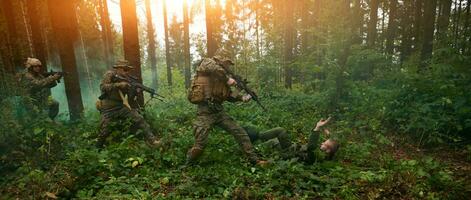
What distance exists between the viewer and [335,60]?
9031 mm

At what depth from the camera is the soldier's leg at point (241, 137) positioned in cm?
626

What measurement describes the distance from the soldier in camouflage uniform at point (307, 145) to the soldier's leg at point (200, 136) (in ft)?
3.85

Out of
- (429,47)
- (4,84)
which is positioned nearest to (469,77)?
(429,47)

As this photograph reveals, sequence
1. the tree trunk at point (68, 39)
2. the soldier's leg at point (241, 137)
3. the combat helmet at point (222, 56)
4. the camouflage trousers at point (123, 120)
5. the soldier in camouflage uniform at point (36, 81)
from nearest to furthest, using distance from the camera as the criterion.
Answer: the soldier's leg at point (241, 137), the combat helmet at point (222, 56), the camouflage trousers at point (123, 120), the tree trunk at point (68, 39), the soldier in camouflage uniform at point (36, 81)

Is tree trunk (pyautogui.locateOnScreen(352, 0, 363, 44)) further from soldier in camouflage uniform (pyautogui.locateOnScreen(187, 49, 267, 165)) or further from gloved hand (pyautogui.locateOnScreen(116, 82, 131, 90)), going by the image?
gloved hand (pyautogui.locateOnScreen(116, 82, 131, 90))

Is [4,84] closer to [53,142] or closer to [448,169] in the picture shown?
[53,142]

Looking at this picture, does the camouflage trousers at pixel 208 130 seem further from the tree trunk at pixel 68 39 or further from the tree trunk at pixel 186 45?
the tree trunk at pixel 186 45

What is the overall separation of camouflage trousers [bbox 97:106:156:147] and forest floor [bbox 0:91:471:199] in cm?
22

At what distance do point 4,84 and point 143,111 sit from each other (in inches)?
119

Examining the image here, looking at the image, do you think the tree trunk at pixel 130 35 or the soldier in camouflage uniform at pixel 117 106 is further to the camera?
the tree trunk at pixel 130 35

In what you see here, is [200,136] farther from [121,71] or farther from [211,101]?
[121,71]

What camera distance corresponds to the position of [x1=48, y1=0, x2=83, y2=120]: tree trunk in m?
8.48

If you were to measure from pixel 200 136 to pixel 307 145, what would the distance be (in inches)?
81.0

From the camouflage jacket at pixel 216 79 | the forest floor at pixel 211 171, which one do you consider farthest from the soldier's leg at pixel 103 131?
the camouflage jacket at pixel 216 79
